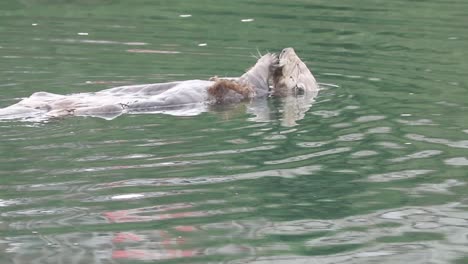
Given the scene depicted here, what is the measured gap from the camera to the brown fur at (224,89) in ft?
35.6

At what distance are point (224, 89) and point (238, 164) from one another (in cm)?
286

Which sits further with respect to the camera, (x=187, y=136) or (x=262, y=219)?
(x=187, y=136)

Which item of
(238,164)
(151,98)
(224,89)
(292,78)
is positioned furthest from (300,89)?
(238,164)

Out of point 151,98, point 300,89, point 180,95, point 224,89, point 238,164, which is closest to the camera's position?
point 238,164

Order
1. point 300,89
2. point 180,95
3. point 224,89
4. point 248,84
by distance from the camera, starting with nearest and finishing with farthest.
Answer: point 180,95
point 224,89
point 248,84
point 300,89

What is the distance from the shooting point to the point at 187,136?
9055mm

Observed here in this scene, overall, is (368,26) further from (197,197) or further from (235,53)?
(197,197)

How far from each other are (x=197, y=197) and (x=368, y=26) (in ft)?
32.2

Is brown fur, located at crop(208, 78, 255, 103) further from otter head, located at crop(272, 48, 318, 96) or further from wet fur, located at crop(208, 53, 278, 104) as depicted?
otter head, located at crop(272, 48, 318, 96)

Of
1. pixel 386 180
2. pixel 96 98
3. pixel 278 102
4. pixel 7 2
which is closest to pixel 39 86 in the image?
pixel 96 98

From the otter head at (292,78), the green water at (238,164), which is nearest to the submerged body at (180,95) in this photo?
the otter head at (292,78)

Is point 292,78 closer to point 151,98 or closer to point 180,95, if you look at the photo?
point 180,95

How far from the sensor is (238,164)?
26.7 ft

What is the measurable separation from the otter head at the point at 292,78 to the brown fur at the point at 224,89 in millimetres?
454
